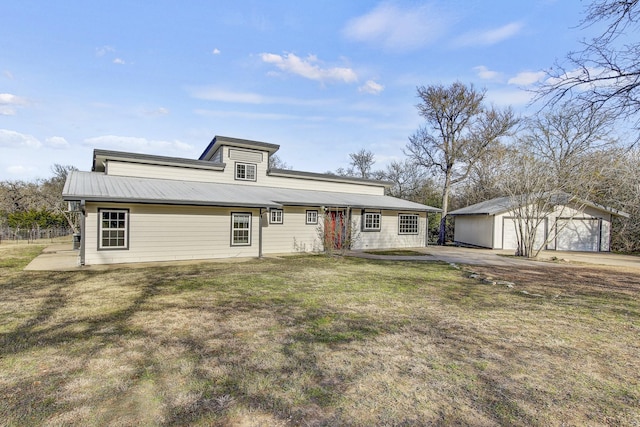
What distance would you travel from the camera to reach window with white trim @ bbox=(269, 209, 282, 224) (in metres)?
14.0

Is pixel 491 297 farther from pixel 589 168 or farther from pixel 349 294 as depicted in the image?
pixel 589 168

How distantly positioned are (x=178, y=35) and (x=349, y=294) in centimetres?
1130

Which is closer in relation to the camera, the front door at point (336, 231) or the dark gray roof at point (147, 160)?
the dark gray roof at point (147, 160)

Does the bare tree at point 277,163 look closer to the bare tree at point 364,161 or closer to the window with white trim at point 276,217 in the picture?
the bare tree at point 364,161

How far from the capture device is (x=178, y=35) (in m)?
11.6

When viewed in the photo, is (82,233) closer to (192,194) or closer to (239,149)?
(192,194)

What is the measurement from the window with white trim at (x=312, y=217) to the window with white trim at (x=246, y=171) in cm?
345

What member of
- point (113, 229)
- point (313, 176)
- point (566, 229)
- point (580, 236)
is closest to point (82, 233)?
point (113, 229)

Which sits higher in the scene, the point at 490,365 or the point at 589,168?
the point at 589,168

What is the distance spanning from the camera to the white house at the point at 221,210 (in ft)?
34.7

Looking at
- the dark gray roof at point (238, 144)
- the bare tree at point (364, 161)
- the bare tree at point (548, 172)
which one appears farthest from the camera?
the bare tree at point (364, 161)

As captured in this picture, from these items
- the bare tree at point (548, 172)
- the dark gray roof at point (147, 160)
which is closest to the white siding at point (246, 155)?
the dark gray roof at point (147, 160)

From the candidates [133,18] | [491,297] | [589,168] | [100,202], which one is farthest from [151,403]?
[589,168]

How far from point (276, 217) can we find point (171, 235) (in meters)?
4.39
